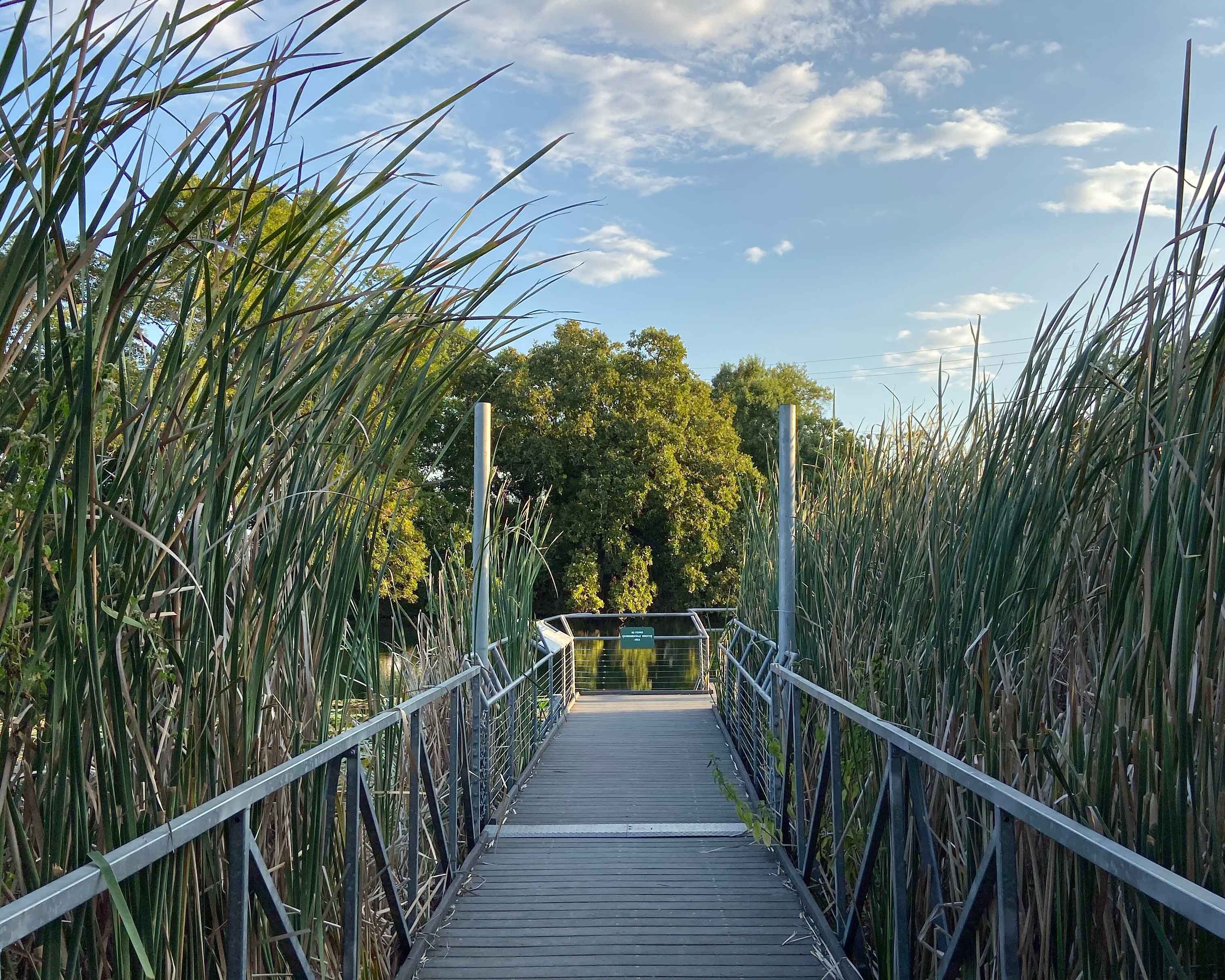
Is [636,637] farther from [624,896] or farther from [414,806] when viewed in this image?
[414,806]

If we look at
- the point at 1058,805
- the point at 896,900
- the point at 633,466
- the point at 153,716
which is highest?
the point at 633,466

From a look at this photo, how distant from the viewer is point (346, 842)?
212 centimetres

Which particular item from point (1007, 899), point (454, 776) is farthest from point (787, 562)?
point (1007, 899)

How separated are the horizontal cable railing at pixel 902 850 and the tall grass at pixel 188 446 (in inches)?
47.4

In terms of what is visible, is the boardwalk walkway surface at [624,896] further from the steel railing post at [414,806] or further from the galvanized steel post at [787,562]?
the galvanized steel post at [787,562]

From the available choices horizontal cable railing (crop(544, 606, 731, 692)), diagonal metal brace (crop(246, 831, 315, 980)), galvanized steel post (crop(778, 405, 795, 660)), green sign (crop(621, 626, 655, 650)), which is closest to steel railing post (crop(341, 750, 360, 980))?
diagonal metal brace (crop(246, 831, 315, 980))

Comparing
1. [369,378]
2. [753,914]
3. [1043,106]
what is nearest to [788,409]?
[1043,106]

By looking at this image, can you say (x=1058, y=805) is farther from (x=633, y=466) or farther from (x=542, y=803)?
(x=633, y=466)

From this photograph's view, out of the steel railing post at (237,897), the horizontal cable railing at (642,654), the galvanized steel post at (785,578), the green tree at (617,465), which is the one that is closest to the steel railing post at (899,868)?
the steel railing post at (237,897)

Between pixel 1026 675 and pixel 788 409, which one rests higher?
pixel 788 409

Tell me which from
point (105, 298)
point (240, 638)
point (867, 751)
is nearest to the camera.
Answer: point (105, 298)

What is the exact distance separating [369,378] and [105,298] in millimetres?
618

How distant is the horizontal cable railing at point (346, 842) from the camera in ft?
3.62

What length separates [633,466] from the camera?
18.5m
